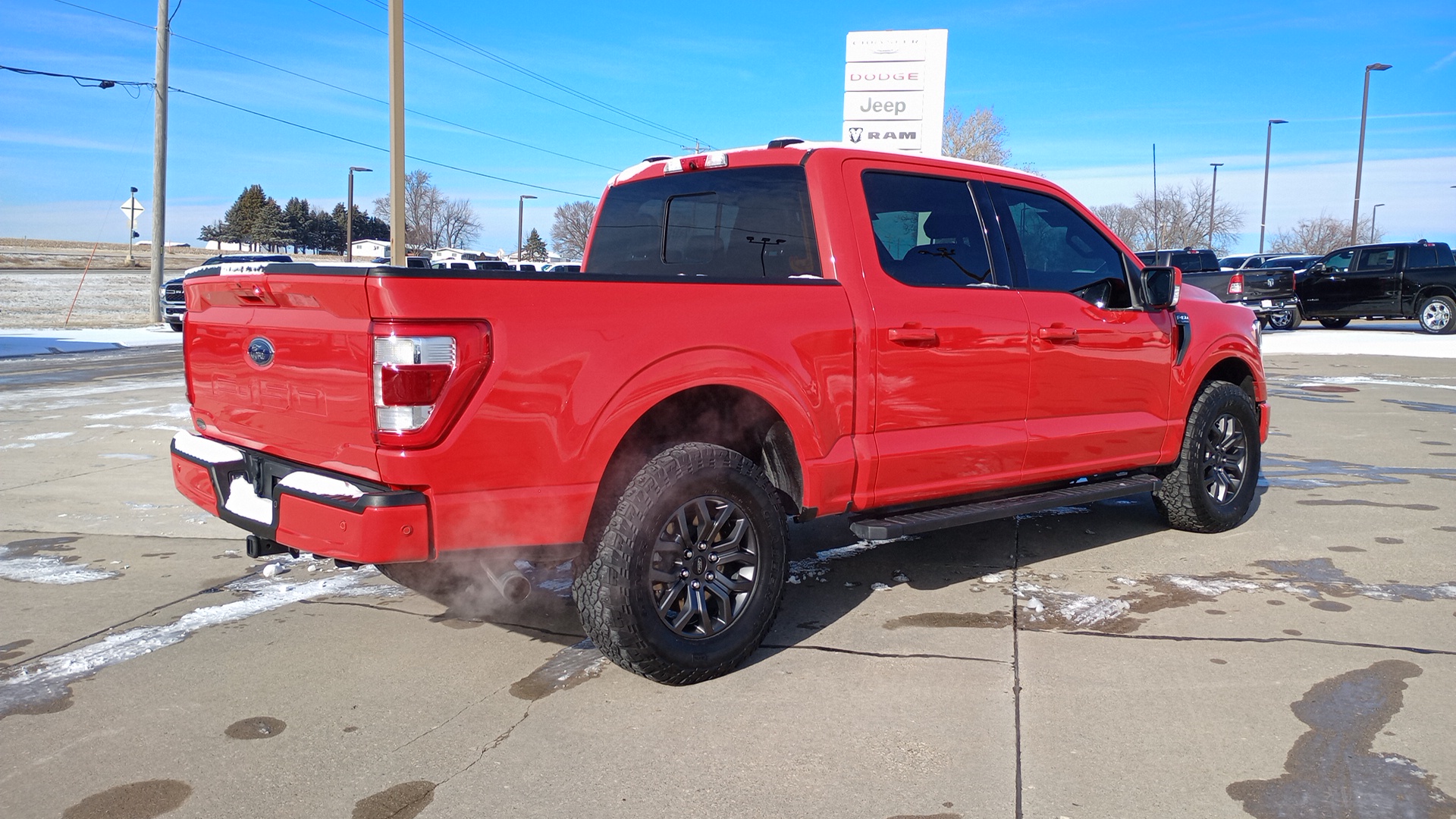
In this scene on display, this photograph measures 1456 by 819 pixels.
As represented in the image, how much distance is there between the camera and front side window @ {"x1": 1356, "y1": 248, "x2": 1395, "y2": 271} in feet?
76.4

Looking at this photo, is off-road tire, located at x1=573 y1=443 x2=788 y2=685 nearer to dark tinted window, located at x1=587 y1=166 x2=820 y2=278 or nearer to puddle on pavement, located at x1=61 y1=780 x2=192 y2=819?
dark tinted window, located at x1=587 y1=166 x2=820 y2=278

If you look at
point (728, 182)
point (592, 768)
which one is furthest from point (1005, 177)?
point (592, 768)

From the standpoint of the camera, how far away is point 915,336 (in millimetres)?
4270

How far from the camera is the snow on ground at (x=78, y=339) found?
64.8ft

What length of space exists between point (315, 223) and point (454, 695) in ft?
412

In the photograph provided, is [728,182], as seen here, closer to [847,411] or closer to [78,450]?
[847,411]

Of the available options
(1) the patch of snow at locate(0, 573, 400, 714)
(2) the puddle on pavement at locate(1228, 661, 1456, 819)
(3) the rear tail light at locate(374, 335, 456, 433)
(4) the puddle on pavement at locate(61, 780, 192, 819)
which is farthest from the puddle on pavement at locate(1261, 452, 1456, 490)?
(4) the puddle on pavement at locate(61, 780, 192, 819)

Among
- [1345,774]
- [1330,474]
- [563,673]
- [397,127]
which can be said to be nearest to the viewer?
[1345,774]

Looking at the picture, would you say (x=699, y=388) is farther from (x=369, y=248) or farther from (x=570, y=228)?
(x=369, y=248)

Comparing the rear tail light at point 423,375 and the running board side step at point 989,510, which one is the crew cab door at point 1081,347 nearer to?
the running board side step at point 989,510

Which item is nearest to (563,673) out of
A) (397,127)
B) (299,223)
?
(397,127)

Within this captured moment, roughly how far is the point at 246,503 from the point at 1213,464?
15.9 ft

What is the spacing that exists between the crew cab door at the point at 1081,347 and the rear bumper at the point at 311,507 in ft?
9.31

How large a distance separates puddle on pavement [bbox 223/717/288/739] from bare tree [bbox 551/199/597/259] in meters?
83.3
